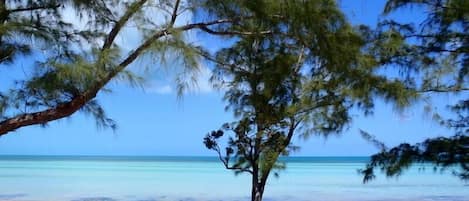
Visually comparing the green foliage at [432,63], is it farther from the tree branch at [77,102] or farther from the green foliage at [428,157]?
the tree branch at [77,102]

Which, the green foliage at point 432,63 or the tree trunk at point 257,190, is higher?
the green foliage at point 432,63

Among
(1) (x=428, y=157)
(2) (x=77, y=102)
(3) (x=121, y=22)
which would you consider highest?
(3) (x=121, y=22)

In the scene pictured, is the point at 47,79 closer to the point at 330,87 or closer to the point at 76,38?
the point at 76,38

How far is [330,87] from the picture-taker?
417 cm

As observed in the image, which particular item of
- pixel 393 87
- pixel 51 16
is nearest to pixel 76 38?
pixel 51 16

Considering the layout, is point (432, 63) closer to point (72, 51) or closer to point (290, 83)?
point (290, 83)

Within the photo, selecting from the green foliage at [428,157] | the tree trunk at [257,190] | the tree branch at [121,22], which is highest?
the tree branch at [121,22]

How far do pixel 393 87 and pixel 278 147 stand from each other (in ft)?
3.68

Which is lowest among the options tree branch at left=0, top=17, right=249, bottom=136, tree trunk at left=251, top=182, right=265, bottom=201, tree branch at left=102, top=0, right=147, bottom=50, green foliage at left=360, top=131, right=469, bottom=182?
tree trunk at left=251, top=182, right=265, bottom=201

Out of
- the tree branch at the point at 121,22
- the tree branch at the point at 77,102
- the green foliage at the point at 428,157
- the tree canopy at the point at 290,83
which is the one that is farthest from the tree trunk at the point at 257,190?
the tree branch at the point at 121,22

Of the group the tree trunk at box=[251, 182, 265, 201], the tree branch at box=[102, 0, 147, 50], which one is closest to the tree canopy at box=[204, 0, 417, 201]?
the tree trunk at box=[251, 182, 265, 201]

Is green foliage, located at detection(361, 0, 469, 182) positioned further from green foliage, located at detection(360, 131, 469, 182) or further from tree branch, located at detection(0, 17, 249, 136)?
tree branch, located at detection(0, 17, 249, 136)

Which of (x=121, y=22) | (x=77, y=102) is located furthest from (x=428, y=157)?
(x=77, y=102)

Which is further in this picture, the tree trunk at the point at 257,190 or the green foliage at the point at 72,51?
the tree trunk at the point at 257,190
